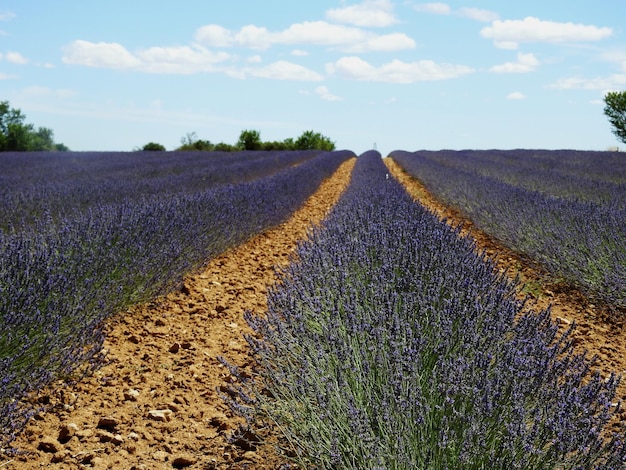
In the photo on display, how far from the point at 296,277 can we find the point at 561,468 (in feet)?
6.43

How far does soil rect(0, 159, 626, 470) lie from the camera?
2.34 metres

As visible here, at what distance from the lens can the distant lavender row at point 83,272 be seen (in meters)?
2.54

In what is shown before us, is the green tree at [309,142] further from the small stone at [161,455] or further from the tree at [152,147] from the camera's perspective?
the small stone at [161,455]

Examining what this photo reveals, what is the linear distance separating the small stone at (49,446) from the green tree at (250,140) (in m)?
34.0

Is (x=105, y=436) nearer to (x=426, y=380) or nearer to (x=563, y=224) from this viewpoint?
(x=426, y=380)

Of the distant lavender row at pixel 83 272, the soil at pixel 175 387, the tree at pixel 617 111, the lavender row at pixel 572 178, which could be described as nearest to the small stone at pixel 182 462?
the soil at pixel 175 387

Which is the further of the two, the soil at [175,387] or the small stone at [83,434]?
the small stone at [83,434]

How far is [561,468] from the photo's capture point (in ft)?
5.34

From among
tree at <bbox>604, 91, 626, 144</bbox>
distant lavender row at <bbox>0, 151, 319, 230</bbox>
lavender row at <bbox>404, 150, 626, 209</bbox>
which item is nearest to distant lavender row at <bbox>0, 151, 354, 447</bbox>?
distant lavender row at <bbox>0, 151, 319, 230</bbox>

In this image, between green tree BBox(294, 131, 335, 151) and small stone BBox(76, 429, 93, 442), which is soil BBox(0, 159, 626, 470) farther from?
green tree BBox(294, 131, 335, 151)

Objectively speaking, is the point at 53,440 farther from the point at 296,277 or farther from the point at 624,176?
the point at 624,176

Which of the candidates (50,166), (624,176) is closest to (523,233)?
(624,176)

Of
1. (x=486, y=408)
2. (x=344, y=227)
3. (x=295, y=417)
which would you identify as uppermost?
(x=344, y=227)

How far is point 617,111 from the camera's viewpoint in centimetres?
2853
